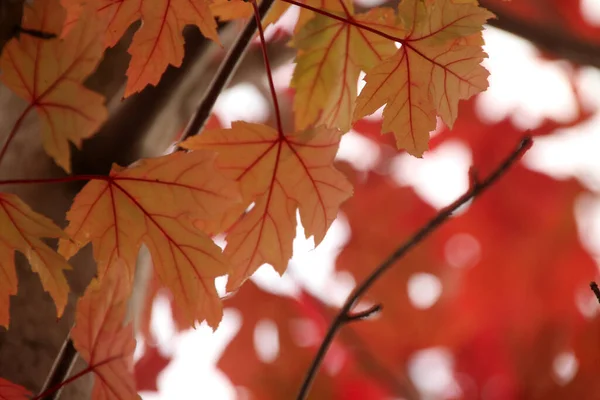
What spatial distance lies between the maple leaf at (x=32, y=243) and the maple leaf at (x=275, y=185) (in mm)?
143

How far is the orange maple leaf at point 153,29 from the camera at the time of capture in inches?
19.3

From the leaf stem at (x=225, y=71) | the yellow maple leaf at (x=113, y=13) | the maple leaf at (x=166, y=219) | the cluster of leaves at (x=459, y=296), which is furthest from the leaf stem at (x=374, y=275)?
the cluster of leaves at (x=459, y=296)

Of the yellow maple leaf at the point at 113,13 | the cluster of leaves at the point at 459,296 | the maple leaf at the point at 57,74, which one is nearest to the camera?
the maple leaf at the point at 57,74

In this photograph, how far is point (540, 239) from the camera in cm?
191

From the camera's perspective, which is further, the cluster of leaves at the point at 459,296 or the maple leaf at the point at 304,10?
the cluster of leaves at the point at 459,296

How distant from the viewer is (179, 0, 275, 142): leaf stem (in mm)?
512

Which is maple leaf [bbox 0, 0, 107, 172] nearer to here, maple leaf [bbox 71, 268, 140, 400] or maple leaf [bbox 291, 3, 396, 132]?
maple leaf [bbox 71, 268, 140, 400]

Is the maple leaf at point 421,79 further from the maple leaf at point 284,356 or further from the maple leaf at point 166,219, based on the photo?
the maple leaf at point 284,356

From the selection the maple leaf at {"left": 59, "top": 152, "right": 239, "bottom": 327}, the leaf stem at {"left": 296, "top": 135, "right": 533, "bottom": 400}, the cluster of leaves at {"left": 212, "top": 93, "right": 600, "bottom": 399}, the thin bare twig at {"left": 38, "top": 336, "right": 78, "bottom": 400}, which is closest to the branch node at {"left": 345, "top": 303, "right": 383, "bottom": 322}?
the leaf stem at {"left": 296, "top": 135, "right": 533, "bottom": 400}

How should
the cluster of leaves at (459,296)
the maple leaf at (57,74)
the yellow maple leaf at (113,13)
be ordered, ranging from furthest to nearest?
the cluster of leaves at (459,296), the yellow maple leaf at (113,13), the maple leaf at (57,74)

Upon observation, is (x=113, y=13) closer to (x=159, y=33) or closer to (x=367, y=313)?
(x=159, y=33)

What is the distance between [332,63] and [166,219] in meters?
0.26

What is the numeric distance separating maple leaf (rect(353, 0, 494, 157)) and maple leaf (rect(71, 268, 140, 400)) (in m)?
0.25

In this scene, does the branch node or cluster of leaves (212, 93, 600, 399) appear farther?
cluster of leaves (212, 93, 600, 399)
